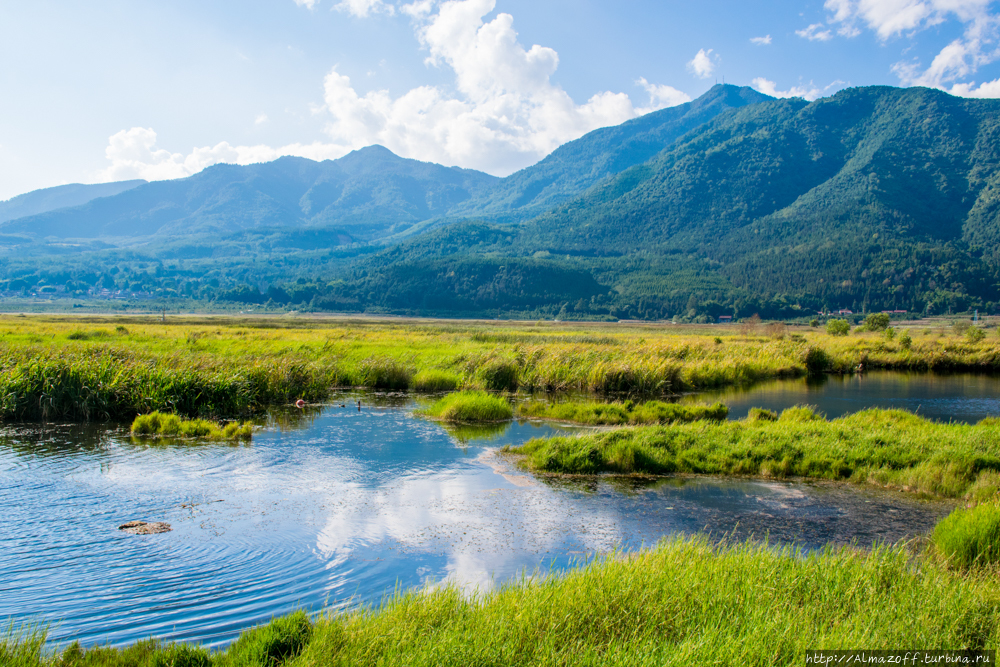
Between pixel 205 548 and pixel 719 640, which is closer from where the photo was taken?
pixel 719 640

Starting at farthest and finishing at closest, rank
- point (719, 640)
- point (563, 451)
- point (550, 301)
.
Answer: point (550, 301)
point (563, 451)
point (719, 640)

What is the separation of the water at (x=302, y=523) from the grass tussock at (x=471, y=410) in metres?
4.69

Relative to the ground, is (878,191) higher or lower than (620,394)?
higher

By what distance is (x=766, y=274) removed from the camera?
164 metres

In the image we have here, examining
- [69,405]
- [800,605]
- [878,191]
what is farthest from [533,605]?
[878,191]

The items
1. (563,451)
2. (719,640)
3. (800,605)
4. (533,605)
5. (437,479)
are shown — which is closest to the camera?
(719,640)

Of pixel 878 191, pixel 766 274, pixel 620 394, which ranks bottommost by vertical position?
pixel 620 394

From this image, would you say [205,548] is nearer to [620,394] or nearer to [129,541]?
[129,541]

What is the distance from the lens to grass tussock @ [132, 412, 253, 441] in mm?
19062

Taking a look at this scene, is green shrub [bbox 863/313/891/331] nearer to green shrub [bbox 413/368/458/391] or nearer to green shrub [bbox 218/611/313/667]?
green shrub [bbox 413/368/458/391]

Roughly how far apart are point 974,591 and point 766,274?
17046cm

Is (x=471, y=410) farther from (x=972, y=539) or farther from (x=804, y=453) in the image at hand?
(x=972, y=539)

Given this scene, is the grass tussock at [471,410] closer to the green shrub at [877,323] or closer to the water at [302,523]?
the water at [302,523]

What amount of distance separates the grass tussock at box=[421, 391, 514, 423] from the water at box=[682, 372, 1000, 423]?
8770mm
